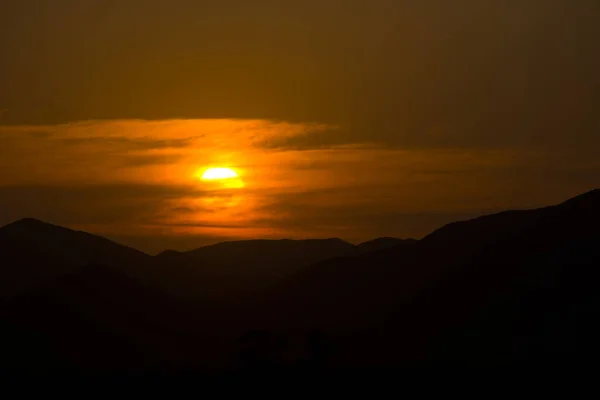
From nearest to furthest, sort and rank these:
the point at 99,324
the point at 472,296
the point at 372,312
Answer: the point at 472,296 → the point at 372,312 → the point at 99,324

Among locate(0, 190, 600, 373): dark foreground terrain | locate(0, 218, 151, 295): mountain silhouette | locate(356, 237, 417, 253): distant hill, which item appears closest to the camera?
locate(0, 190, 600, 373): dark foreground terrain

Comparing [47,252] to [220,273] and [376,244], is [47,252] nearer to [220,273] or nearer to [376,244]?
[220,273]

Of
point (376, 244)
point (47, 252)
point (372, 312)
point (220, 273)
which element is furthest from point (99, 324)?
point (376, 244)

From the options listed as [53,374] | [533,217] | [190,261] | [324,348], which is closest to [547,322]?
[324,348]

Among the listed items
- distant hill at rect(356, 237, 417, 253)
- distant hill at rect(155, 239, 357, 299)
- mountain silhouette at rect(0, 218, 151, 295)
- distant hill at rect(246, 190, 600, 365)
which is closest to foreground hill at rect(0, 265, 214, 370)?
distant hill at rect(246, 190, 600, 365)

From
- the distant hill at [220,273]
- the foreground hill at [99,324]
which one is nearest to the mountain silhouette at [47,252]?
the distant hill at [220,273]

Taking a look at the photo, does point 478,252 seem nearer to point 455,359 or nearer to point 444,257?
point 444,257

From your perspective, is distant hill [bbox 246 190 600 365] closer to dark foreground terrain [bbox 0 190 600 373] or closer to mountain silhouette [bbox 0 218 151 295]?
dark foreground terrain [bbox 0 190 600 373]

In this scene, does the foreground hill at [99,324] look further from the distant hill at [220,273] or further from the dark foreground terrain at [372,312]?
the distant hill at [220,273]
